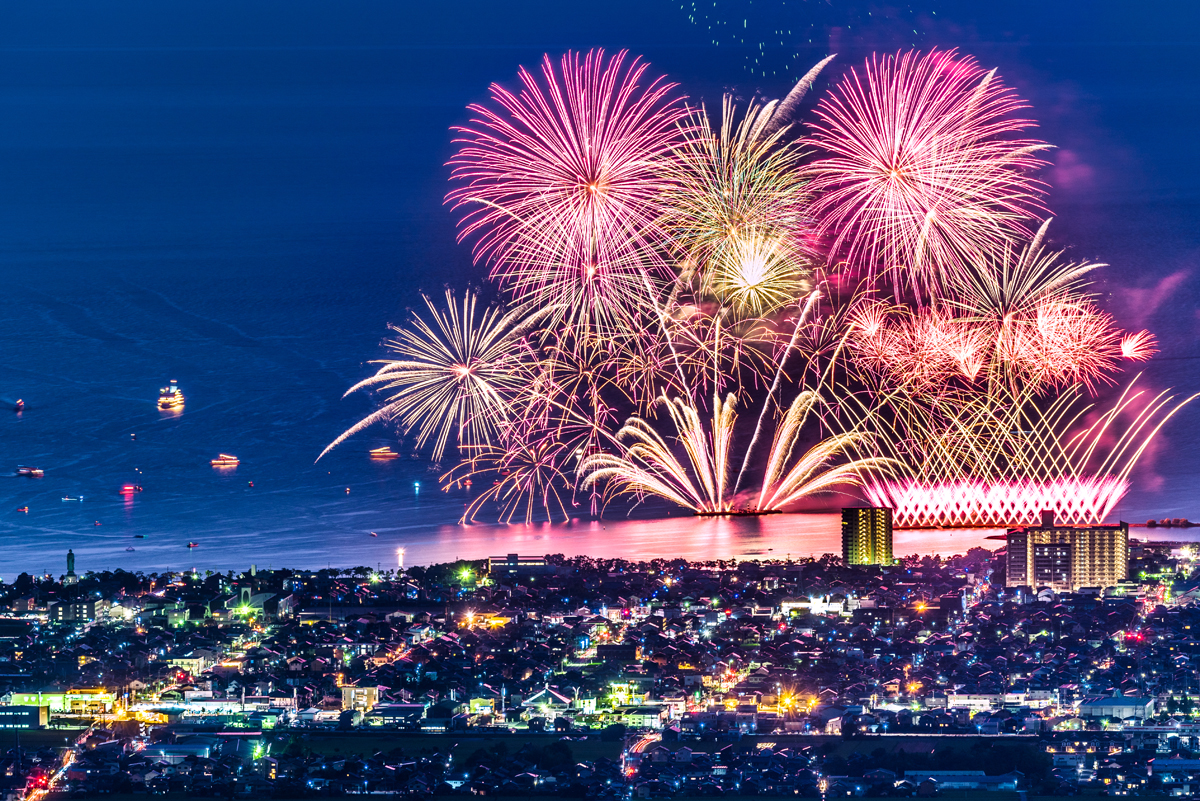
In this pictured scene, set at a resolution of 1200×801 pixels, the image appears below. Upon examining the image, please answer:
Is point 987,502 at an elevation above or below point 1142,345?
below

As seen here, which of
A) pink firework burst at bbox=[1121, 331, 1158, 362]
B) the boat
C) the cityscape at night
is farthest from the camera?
the boat

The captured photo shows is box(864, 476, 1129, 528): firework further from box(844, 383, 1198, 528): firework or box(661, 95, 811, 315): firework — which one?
box(661, 95, 811, 315): firework

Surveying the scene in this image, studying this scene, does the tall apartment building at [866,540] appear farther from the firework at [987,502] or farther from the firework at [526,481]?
the firework at [526,481]

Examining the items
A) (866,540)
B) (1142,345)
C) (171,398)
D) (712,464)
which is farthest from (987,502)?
(171,398)

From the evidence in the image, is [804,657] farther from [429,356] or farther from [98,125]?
[98,125]

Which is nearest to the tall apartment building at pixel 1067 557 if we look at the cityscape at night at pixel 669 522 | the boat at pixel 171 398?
the cityscape at night at pixel 669 522

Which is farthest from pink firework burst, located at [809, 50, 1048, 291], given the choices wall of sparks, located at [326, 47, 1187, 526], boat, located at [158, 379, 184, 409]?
boat, located at [158, 379, 184, 409]

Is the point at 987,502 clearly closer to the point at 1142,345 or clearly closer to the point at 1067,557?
the point at 1067,557
